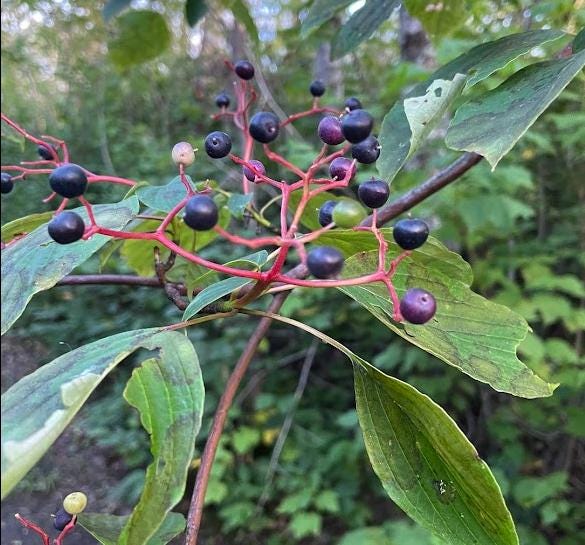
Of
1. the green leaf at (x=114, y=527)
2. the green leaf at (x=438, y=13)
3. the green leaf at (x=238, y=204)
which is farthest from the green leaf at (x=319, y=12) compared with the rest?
the green leaf at (x=114, y=527)

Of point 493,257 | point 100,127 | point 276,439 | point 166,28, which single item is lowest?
point 276,439

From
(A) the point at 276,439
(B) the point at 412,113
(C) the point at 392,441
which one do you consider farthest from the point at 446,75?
(A) the point at 276,439

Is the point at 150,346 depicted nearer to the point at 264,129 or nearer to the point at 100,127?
the point at 264,129

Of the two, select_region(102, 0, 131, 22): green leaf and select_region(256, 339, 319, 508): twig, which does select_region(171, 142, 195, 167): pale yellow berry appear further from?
select_region(256, 339, 319, 508): twig

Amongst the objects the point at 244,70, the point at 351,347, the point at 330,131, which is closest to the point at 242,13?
the point at 244,70

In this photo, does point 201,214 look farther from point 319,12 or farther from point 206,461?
point 319,12

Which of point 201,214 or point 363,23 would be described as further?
point 363,23
